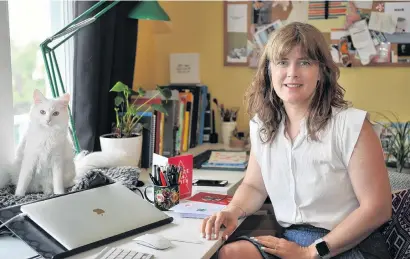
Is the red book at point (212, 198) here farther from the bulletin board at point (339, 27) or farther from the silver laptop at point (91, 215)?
the bulletin board at point (339, 27)

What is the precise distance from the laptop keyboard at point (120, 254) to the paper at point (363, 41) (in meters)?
1.70

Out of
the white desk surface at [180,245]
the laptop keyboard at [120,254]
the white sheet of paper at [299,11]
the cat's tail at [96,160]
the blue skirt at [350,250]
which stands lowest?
the blue skirt at [350,250]

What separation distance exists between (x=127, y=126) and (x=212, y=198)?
1.77ft

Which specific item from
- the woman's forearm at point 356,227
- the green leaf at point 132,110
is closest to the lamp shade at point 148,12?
the green leaf at point 132,110

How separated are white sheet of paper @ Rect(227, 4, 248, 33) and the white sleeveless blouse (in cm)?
118

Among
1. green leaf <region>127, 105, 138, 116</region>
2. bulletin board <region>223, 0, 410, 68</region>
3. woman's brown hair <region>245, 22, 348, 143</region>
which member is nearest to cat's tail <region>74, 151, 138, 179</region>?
green leaf <region>127, 105, 138, 116</region>

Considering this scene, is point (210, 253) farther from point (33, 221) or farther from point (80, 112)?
point (80, 112)

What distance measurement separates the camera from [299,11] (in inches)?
98.5

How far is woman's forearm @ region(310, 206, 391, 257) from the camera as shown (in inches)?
53.4

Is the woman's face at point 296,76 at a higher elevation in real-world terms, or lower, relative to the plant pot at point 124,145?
higher

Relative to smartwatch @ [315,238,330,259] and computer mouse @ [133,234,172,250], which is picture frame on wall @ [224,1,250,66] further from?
computer mouse @ [133,234,172,250]

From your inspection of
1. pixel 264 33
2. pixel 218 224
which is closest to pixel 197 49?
pixel 264 33

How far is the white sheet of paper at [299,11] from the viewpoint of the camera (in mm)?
2490

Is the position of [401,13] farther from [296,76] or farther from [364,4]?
[296,76]
